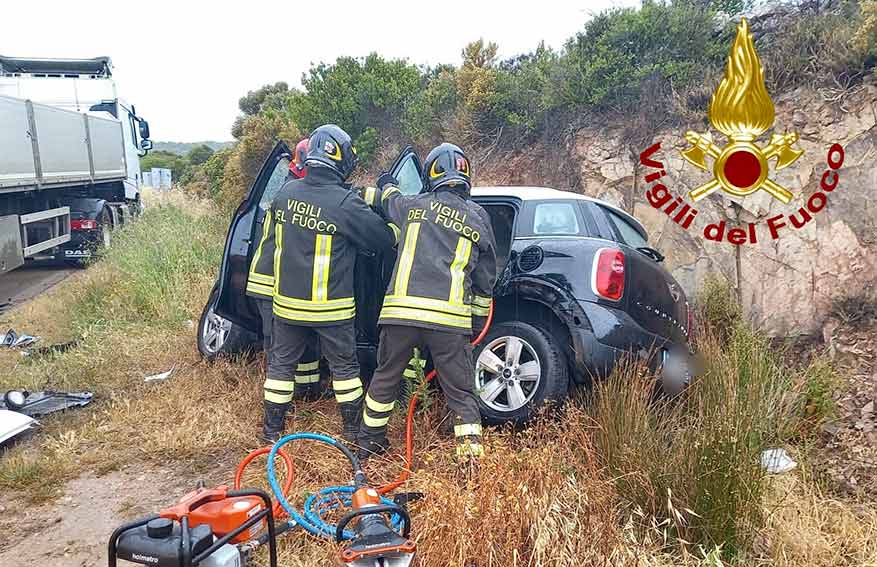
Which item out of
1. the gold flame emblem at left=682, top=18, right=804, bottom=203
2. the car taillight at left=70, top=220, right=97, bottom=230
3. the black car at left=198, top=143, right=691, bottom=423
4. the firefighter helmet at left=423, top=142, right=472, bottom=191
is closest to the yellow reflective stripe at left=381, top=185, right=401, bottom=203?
the firefighter helmet at left=423, top=142, right=472, bottom=191

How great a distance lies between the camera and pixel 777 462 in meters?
3.24

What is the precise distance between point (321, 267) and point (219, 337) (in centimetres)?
199

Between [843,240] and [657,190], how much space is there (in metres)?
2.08

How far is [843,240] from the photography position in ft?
20.8

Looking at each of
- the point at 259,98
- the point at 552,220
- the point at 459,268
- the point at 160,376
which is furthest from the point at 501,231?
the point at 259,98

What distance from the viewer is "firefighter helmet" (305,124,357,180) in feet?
12.1

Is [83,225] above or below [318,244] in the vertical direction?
below

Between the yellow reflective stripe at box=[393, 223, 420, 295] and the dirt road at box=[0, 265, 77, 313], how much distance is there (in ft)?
22.1

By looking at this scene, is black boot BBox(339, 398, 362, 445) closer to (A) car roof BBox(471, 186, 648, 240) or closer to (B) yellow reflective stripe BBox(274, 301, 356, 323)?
(B) yellow reflective stripe BBox(274, 301, 356, 323)

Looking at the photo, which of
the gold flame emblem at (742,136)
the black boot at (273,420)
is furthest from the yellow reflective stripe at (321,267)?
the gold flame emblem at (742,136)

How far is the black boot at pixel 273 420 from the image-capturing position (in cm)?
380

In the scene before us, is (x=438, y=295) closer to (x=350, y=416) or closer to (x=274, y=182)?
(x=350, y=416)

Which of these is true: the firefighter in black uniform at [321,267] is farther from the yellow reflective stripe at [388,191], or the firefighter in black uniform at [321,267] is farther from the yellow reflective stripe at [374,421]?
the yellow reflective stripe at [374,421]

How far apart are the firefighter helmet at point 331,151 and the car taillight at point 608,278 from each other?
1.63m
